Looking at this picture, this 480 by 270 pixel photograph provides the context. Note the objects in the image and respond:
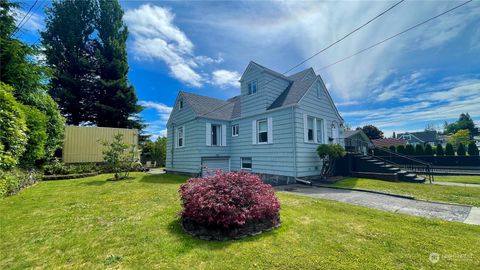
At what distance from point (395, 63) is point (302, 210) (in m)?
11.4

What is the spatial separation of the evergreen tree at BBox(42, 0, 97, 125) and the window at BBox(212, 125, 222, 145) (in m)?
18.9

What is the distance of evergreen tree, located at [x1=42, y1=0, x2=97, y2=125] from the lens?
2280 centimetres

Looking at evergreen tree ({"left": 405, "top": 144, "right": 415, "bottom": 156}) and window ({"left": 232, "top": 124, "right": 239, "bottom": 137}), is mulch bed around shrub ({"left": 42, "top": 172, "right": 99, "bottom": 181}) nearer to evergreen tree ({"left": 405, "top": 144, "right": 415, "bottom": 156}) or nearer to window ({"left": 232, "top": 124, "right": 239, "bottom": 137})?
window ({"left": 232, "top": 124, "right": 239, "bottom": 137})

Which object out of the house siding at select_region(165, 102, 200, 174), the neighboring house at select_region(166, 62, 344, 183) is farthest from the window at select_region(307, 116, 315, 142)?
the house siding at select_region(165, 102, 200, 174)

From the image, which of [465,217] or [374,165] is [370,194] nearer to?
[465,217]

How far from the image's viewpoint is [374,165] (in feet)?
37.3

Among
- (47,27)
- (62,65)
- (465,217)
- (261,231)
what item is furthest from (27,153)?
(47,27)

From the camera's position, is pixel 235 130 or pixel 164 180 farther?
pixel 235 130

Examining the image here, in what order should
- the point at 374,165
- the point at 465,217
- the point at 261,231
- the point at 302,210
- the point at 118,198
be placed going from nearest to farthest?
1. the point at 261,231
2. the point at 465,217
3. the point at 302,210
4. the point at 118,198
5. the point at 374,165

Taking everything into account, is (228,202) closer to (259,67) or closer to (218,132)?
(259,67)

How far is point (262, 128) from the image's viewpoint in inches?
491

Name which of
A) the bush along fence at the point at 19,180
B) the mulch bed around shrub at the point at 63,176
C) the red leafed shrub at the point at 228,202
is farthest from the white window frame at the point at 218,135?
the mulch bed around shrub at the point at 63,176

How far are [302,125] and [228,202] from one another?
7949mm

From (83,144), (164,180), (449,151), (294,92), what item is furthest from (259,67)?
(449,151)
